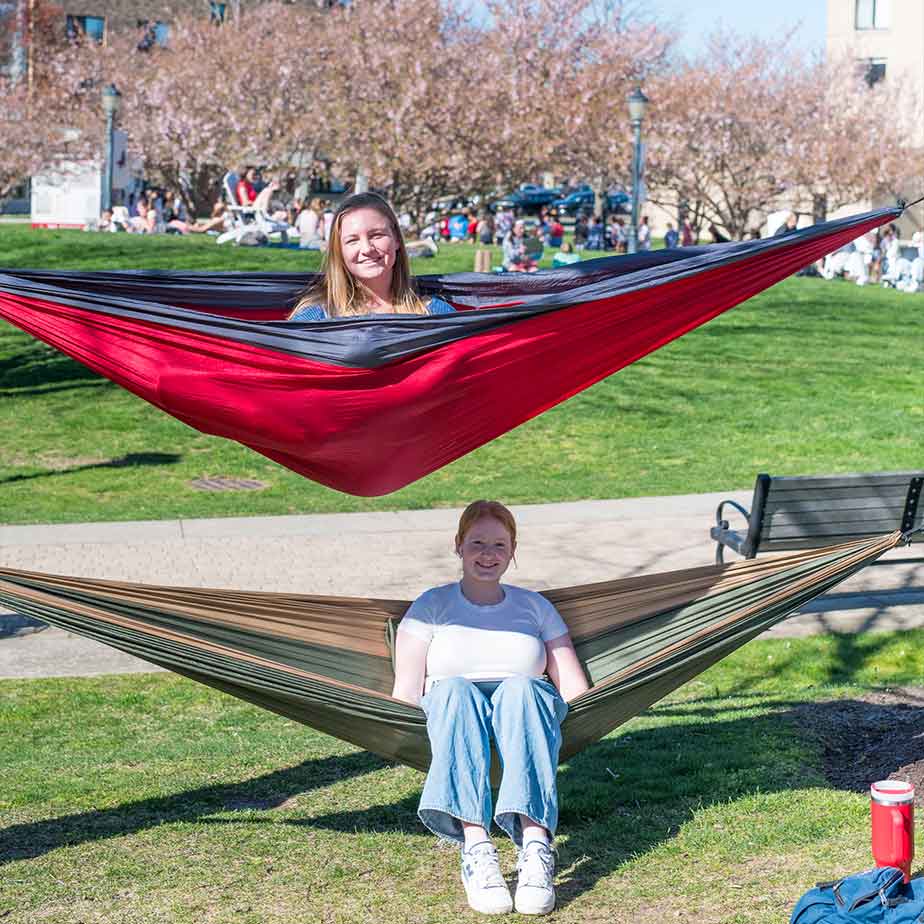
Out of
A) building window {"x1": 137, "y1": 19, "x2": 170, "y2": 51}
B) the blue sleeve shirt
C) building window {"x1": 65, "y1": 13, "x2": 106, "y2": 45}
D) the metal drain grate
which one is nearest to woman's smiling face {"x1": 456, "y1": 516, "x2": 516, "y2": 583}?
the blue sleeve shirt

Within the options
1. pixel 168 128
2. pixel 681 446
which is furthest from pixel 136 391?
pixel 168 128

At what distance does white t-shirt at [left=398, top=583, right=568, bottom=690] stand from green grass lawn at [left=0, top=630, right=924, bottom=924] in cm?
62

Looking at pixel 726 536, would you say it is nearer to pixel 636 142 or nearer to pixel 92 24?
pixel 636 142

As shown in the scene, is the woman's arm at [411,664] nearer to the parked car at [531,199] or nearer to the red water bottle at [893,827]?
the red water bottle at [893,827]

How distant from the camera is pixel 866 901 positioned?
3.67 meters

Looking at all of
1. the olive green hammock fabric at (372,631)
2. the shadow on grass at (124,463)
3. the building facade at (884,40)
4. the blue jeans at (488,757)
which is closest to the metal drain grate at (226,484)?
the shadow on grass at (124,463)

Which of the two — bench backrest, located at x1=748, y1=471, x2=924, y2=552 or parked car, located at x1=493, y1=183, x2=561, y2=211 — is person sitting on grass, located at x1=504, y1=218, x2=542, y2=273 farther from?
parked car, located at x1=493, y1=183, x2=561, y2=211

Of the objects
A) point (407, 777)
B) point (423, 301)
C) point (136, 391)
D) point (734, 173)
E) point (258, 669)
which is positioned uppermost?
point (734, 173)

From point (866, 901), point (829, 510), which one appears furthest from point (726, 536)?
point (866, 901)

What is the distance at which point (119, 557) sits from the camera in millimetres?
9484

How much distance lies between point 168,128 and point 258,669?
35.6 m

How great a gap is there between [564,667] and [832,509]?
3.53 meters

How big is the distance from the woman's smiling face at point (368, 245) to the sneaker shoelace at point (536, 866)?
172 cm

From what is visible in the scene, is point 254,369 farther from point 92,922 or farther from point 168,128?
point 168,128
